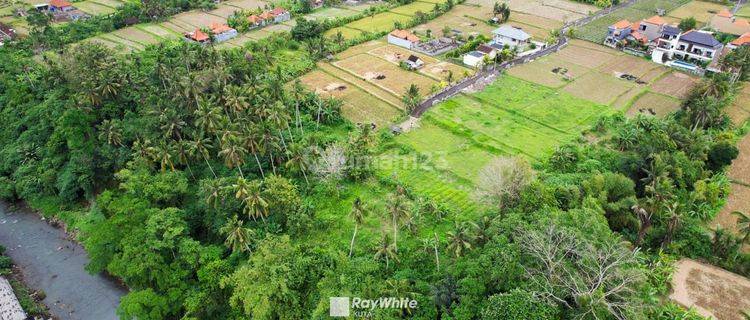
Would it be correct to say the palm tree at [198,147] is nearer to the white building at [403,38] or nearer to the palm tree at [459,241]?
the palm tree at [459,241]

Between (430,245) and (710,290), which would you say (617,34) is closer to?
(710,290)

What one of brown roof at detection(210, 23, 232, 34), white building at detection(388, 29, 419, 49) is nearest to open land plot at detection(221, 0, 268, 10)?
brown roof at detection(210, 23, 232, 34)

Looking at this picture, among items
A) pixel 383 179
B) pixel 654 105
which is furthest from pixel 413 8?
pixel 383 179

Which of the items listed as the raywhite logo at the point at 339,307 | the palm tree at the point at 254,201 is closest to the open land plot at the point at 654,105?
the palm tree at the point at 254,201

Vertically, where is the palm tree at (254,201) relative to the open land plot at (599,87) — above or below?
above

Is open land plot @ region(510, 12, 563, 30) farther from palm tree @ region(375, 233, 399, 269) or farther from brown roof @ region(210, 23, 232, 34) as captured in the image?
palm tree @ region(375, 233, 399, 269)

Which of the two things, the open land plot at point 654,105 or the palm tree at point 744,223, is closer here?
the palm tree at point 744,223

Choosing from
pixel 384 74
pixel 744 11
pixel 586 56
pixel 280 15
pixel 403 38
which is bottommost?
pixel 384 74
